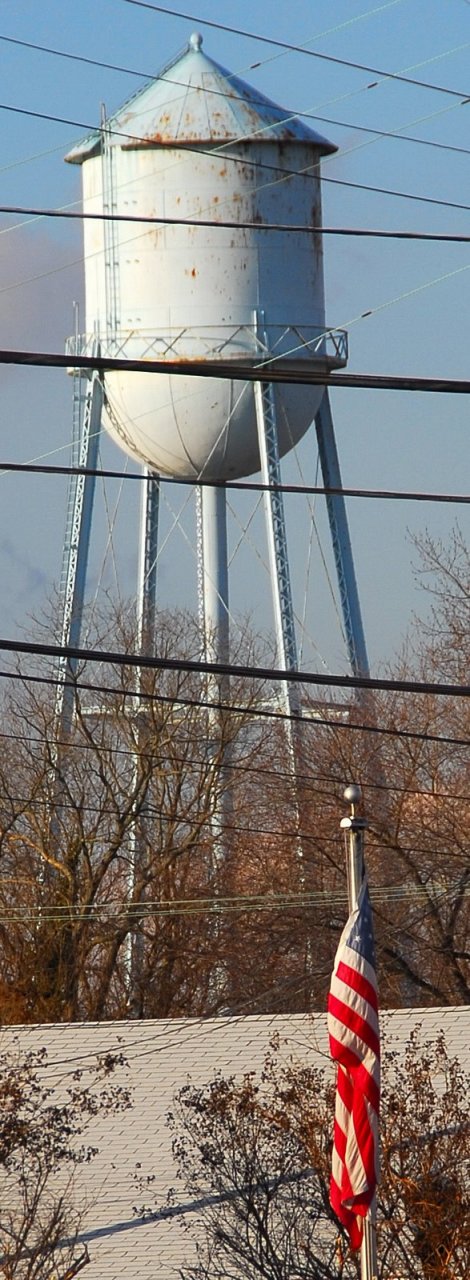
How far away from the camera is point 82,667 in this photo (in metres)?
35.9

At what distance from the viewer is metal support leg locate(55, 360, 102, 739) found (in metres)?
30.0

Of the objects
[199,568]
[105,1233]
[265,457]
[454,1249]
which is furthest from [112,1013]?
[454,1249]

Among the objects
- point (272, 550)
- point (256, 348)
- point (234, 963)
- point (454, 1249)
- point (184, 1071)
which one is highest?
point (256, 348)

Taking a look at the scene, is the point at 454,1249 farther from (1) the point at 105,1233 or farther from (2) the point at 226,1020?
(2) the point at 226,1020

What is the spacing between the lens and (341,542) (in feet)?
102

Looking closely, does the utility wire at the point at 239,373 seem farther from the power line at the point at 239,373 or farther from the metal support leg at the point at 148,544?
the metal support leg at the point at 148,544

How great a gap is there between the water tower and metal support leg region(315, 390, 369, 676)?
86cm

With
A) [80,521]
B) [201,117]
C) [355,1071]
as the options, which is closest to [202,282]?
[201,117]

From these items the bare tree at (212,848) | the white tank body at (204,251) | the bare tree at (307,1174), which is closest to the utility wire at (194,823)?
the bare tree at (212,848)

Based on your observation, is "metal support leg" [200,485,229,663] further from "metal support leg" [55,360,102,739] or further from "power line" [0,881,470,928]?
"power line" [0,881,470,928]

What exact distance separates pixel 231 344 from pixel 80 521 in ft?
11.4

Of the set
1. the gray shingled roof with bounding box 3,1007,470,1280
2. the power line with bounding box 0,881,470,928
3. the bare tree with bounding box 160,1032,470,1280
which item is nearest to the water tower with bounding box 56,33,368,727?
the power line with bounding box 0,881,470,928

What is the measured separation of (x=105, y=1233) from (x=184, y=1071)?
2971 mm

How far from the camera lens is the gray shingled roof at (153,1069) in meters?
18.7
